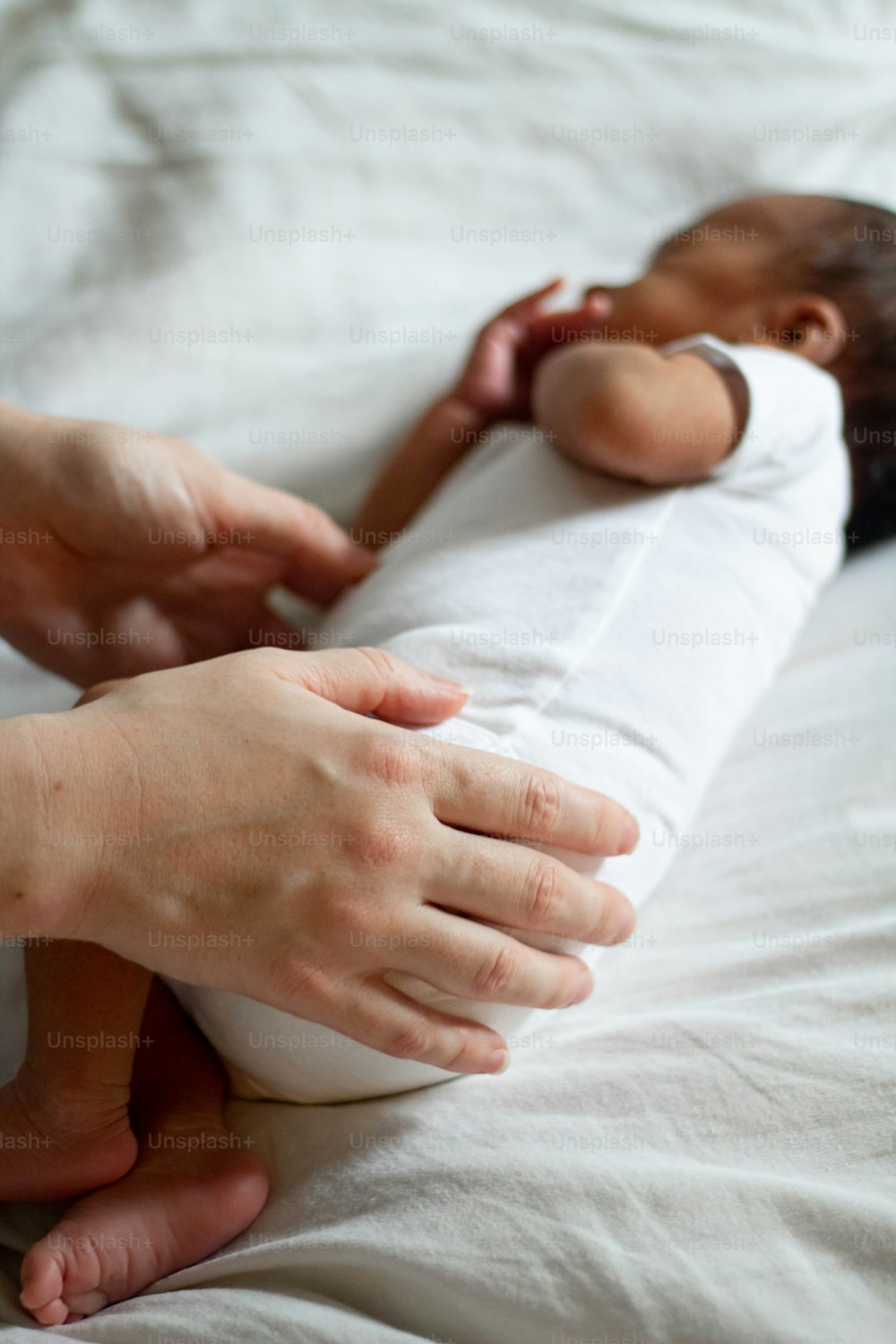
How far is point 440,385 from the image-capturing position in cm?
138

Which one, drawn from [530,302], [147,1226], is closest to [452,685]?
[147,1226]

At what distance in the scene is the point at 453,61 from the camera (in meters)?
1.45

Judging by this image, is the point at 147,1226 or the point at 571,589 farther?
the point at 571,589

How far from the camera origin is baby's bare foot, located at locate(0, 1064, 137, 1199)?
697mm

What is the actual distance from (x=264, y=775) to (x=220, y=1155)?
11.1 inches

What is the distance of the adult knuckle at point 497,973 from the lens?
66cm

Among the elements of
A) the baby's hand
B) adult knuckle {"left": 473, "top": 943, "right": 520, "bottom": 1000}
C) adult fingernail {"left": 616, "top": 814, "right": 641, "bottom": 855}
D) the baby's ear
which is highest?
the baby's ear

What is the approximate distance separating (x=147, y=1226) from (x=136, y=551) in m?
0.56

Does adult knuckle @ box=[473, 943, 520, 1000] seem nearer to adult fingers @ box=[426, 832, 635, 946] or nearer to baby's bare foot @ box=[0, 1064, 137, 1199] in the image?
adult fingers @ box=[426, 832, 635, 946]

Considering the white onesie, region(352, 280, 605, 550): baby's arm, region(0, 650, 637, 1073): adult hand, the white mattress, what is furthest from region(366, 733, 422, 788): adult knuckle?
region(352, 280, 605, 550): baby's arm

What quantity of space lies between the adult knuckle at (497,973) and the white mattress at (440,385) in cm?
10

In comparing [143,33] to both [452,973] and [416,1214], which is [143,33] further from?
[416,1214]

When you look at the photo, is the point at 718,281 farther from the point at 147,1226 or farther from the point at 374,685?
the point at 147,1226

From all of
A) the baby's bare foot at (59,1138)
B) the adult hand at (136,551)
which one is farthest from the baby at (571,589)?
the adult hand at (136,551)
